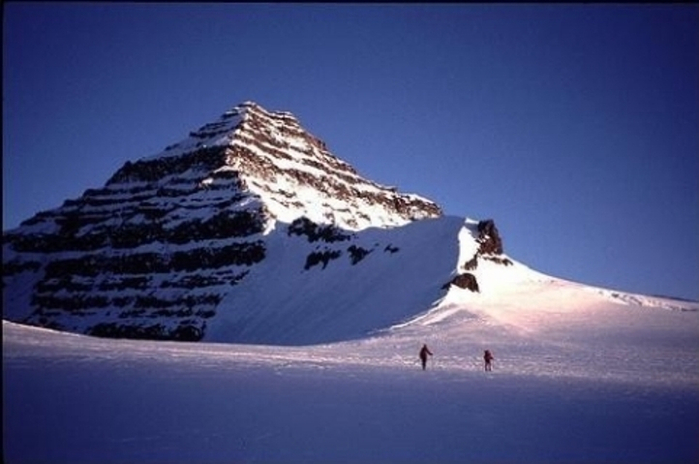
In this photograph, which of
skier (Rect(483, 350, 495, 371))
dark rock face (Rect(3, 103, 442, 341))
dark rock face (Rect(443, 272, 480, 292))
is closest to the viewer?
skier (Rect(483, 350, 495, 371))

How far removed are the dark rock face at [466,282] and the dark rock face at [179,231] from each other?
1774 cm

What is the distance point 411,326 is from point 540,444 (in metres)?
38.6

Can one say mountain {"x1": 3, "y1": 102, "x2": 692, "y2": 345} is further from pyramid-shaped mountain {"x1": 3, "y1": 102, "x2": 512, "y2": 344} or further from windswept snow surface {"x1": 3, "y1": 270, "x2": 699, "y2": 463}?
windswept snow surface {"x1": 3, "y1": 270, "x2": 699, "y2": 463}

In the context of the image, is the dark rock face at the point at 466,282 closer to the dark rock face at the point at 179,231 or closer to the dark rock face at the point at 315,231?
the dark rock face at the point at 179,231

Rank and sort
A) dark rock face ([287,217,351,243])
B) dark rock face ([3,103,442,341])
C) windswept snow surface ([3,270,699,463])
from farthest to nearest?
dark rock face ([3,103,442,341])
dark rock face ([287,217,351,243])
windswept snow surface ([3,270,699,463])

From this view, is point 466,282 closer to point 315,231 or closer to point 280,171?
point 315,231

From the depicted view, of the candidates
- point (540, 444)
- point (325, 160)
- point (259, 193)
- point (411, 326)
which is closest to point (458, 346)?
point (411, 326)

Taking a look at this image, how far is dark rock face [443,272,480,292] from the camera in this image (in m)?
67.3

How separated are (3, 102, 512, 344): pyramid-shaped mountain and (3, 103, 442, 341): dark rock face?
1.06ft

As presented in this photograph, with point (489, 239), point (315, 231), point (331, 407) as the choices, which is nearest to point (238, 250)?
point (315, 231)

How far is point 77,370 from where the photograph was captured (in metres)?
20.4

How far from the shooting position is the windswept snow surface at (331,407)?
13.2 meters

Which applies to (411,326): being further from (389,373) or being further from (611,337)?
(389,373)

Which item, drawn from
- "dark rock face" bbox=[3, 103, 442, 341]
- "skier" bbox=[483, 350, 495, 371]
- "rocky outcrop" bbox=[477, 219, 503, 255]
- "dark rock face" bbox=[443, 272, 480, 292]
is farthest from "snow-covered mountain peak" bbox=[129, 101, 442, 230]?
"skier" bbox=[483, 350, 495, 371]
